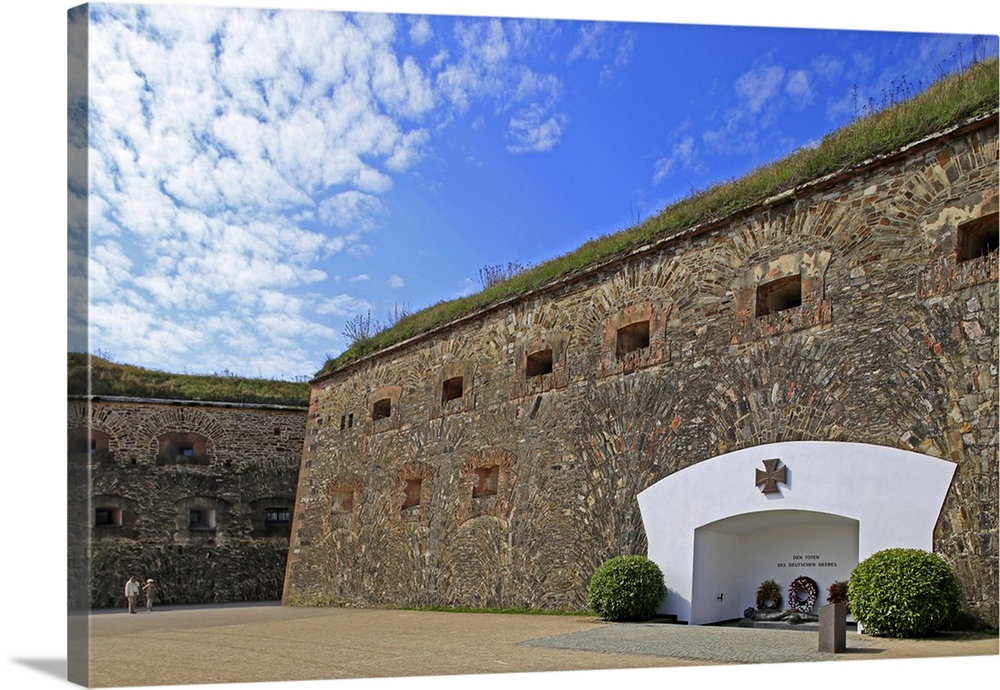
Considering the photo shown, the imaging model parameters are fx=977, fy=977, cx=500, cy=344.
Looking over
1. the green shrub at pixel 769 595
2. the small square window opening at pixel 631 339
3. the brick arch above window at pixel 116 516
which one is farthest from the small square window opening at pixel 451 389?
the brick arch above window at pixel 116 516

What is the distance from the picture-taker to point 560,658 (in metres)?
8.29

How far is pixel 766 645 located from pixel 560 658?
181cm

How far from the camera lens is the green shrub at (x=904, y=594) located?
27.1 ft

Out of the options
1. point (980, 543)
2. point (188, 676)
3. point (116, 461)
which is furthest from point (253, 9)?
point (116, 461)

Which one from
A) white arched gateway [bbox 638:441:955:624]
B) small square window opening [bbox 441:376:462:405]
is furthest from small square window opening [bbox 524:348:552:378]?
white arched gateway [bbox 638:441:955:624]

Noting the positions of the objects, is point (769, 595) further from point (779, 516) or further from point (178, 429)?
point (178, 429)

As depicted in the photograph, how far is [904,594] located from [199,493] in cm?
1574

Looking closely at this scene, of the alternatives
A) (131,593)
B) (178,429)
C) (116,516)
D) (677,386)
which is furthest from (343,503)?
(677,386)

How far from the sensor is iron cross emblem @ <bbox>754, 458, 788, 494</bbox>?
33.4 ft

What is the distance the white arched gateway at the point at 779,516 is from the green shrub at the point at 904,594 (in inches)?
17.0

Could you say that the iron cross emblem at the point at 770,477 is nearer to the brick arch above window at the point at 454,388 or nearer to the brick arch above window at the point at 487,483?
the brick arch above window at the point at 487,483

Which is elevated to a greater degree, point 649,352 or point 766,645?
point 649,352

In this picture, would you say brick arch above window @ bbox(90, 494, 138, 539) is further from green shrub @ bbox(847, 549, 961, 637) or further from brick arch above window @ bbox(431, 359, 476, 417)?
green shrub @ bbox(847, 549, 961, 637)

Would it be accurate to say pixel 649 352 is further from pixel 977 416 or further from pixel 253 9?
pixel 253 9
